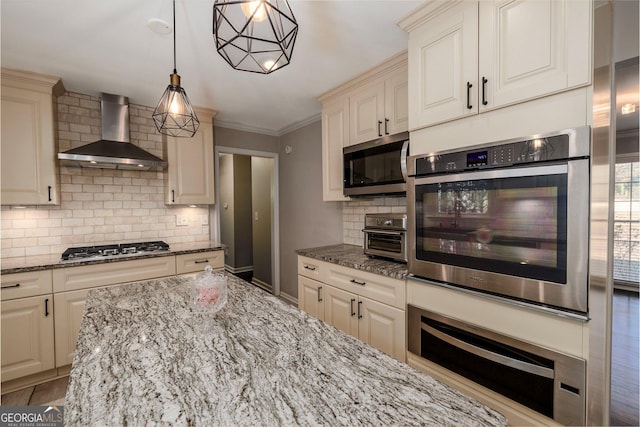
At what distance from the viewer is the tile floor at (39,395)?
2.06m

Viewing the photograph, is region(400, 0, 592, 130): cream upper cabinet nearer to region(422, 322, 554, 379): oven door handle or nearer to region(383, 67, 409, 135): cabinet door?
region(383, 67, 409, 135): cabinet door

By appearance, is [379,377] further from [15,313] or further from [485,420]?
[15,313]

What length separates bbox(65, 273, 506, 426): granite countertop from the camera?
635 mm

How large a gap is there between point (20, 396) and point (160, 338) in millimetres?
2260

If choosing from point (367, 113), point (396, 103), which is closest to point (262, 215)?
point (367, 113)

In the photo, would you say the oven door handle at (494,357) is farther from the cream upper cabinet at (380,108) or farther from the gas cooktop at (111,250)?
the gas cooktop at (111,250)

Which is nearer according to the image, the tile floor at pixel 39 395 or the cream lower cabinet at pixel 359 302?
the cream lower cabinet at pixel 359 302

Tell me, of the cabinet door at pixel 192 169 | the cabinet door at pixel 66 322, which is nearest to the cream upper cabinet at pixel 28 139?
the cabinet door at pixel 66 322

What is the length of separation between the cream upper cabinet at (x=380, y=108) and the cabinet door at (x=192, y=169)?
1755 millimetres

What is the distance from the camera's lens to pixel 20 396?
2.14 meters

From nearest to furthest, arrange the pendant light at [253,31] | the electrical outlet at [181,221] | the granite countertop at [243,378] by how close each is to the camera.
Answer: the granite countertop at [243,378] → the pendant light at [253,31] → the electrical outlet at [181,221]

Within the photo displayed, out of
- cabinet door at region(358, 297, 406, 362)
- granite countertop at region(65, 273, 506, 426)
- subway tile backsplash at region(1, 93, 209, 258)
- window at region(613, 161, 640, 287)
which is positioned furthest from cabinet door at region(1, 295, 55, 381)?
window at region(613, 161, 640, 287)

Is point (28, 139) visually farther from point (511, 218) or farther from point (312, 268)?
point (511, 218)

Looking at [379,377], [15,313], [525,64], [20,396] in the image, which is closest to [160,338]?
[379,377]
